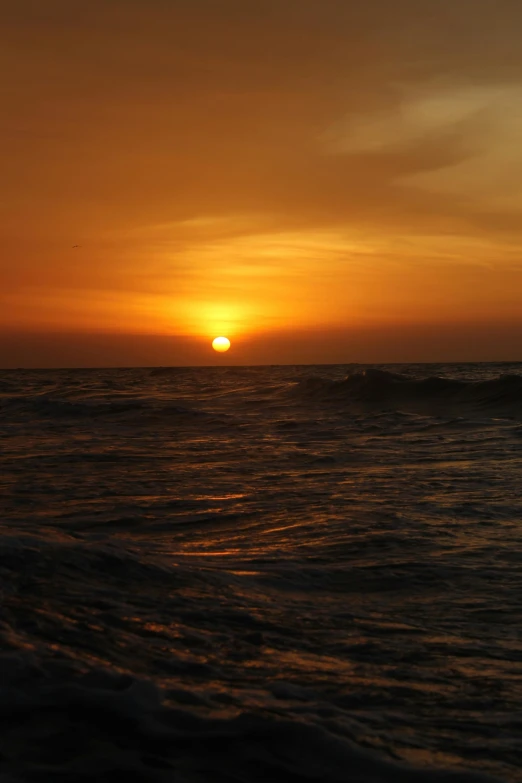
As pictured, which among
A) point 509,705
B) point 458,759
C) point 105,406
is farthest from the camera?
Result: point 105,406

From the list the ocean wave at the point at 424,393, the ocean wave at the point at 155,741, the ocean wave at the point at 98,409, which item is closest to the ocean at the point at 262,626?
the ocean wave at the point at 155,741

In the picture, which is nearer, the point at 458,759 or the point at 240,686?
the point at 458,759

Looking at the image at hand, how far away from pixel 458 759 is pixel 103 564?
3232 mm

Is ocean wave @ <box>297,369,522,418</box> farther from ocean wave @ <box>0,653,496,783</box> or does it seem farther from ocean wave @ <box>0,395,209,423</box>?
ocean wave @ <box>0,653,496,783</box>

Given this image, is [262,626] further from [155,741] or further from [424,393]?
[424,393]

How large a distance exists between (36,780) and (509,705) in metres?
2.11

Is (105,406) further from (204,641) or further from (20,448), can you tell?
(204,641)

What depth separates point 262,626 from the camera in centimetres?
447

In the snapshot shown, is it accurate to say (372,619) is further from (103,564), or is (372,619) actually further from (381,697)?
(103,564)

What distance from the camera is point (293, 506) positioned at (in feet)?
27.8

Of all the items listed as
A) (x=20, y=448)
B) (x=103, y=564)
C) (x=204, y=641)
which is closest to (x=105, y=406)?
(x=20, y=448)

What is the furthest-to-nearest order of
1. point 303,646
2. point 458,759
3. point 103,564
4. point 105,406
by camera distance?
point 105,406 < point 103,564 < point 303,646 < point 458,759

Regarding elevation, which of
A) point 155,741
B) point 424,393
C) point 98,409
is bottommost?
point 155,741

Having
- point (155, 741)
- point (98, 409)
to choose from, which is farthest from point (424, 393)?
point (155, 741)
